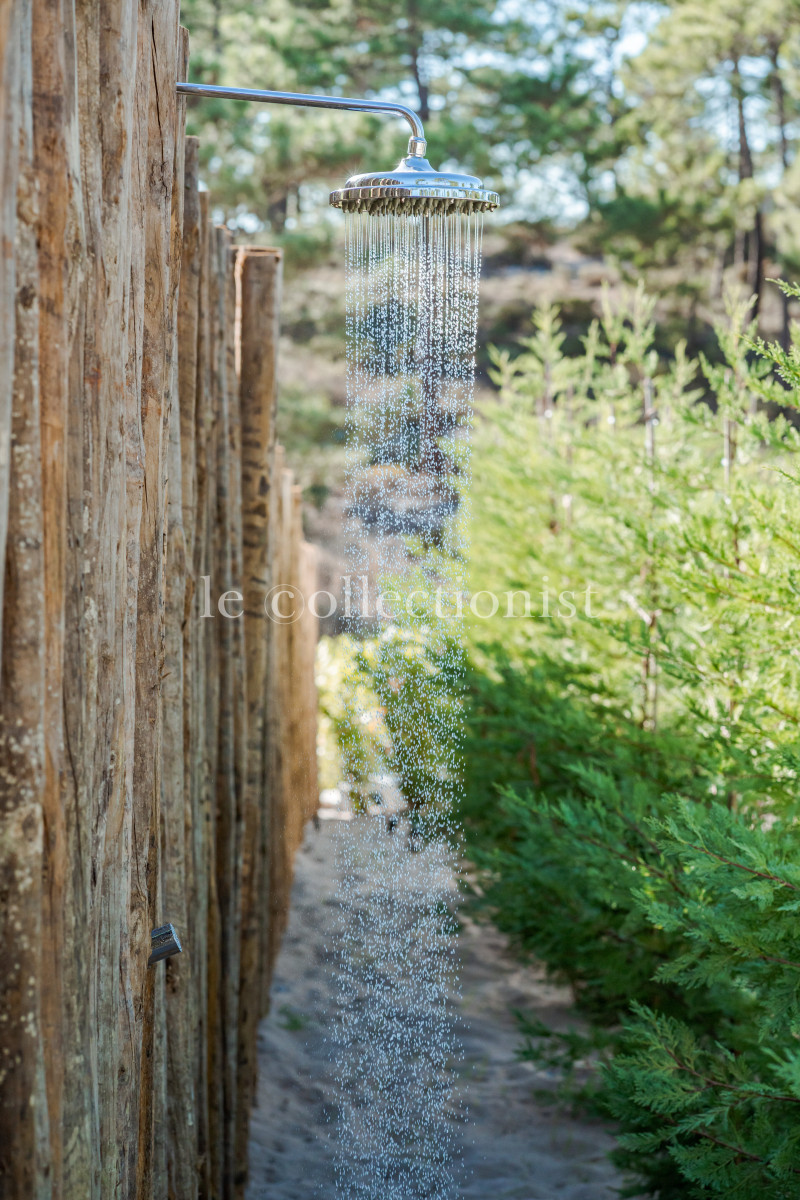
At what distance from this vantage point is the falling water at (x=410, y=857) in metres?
2.63

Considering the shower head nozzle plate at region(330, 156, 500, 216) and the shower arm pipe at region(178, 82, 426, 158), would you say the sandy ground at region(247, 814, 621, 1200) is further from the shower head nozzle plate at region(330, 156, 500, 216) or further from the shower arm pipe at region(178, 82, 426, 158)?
the shower arm pipe at region(178, 82, 426, 158)

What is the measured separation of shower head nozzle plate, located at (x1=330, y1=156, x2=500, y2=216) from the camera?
1782 millimetres

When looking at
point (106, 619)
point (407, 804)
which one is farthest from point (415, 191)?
point (407, 804)

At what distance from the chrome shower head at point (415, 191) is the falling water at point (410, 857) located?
5 cm

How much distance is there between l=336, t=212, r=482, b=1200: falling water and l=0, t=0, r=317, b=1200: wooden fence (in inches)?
19.4

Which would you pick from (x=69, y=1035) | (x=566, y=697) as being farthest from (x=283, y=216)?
(x=69, y=1035)

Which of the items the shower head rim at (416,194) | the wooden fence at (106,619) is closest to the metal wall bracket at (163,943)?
the wooden fence at (106,619)

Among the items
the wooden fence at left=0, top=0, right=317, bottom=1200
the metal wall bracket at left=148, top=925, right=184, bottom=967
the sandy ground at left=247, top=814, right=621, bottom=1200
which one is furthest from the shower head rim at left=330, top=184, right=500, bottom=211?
the sandy ground at left=247, top=814, right=621, bottom=1200

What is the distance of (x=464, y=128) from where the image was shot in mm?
10828

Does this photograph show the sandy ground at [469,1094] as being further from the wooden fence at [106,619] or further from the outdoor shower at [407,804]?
the wooden fence at [106,619]

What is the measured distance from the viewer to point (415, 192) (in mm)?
1775

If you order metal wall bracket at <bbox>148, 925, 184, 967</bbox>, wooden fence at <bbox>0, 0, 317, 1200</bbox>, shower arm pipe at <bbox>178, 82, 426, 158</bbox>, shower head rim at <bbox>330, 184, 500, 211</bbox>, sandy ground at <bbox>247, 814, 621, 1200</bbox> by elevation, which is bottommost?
sandy ground at <bbox>247, 814, 621, 1200</bbox>

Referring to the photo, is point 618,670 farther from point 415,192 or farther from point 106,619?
point 106,619

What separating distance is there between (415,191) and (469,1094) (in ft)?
8.35
